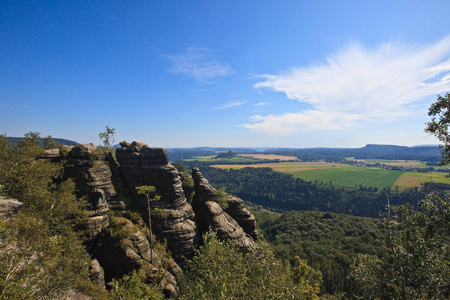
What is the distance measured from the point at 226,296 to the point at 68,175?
2847cm

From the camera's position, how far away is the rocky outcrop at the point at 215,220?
114 ft

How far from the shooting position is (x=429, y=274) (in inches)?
571

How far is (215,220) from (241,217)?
10548 millimetres

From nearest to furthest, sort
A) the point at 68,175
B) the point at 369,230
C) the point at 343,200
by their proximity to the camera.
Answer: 1. the point at 68,175
2. the point at 369,230
3. the point at 343,200

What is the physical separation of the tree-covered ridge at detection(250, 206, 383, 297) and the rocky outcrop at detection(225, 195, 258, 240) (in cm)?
3618

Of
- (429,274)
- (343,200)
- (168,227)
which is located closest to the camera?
(429,274)

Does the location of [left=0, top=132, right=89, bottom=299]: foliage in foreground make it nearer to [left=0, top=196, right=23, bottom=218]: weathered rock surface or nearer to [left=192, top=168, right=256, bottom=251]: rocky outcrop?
[left=0, top=196, right=23, bottom=218]: weathered rock surface

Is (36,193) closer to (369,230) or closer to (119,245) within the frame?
(119,245)

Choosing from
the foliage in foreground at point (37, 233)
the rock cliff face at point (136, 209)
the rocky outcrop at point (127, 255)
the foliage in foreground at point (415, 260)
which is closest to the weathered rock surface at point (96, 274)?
the rock cliff face at point (136, 209)

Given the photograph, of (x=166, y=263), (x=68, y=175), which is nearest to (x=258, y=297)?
(x=166, y=263)

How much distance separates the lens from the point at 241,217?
145ft

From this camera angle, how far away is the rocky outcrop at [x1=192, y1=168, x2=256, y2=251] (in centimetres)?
3472

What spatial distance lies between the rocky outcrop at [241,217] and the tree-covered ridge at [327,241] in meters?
36.2

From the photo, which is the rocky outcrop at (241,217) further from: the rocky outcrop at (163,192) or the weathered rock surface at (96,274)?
the weathered rock surface at (96,274)
